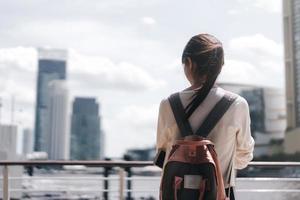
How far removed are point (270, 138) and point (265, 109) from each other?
463 centimetres

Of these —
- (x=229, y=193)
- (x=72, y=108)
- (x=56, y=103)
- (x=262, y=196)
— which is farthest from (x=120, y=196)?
(x=72, y=108)

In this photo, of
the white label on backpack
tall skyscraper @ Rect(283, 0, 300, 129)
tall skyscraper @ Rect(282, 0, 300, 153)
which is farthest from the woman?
tall skyscraper @ Rect(283, 0, 300, 129)

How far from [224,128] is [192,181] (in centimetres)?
22

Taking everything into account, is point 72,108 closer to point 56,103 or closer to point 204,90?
point 56,103

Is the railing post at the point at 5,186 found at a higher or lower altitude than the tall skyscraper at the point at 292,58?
lower

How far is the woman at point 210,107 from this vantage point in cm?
172

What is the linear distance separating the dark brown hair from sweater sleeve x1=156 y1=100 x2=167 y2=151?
93 mm

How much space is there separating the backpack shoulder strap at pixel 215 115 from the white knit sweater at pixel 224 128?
0.01m

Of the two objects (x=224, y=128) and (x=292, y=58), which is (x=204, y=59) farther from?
Result: (x=292, y=58)

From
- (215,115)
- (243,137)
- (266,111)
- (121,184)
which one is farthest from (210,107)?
(266,111)

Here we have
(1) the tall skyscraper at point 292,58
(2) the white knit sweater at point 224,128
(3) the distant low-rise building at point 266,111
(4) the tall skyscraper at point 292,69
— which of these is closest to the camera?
(2) the white knit sweater at point 224,128

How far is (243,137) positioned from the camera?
176 centimetres

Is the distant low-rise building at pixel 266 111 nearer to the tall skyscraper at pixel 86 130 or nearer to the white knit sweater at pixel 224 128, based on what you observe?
the tall skyscraper at pixel 86 130

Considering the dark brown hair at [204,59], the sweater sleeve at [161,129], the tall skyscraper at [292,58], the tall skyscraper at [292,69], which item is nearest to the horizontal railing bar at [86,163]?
the sweater sleeve at [161,129]
